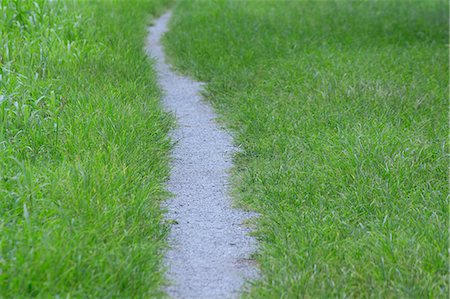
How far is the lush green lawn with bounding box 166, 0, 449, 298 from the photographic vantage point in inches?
145

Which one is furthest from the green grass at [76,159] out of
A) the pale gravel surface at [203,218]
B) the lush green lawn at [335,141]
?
the lush green lawn at [335,141]

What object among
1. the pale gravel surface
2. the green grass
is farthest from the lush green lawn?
the green grass

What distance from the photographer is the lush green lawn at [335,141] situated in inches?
145

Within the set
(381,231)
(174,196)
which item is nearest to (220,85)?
(174,196)

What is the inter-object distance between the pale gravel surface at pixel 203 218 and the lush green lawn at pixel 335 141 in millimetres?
134

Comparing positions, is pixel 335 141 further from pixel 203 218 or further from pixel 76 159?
pixel 76 159

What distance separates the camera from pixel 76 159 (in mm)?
4648

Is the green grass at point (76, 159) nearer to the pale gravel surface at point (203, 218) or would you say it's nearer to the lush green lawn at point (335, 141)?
the pale gravel surface at point (203, 218)

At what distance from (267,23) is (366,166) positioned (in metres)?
6.01

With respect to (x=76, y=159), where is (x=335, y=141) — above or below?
below

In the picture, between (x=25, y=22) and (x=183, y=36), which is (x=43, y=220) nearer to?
(x=25, y=22)

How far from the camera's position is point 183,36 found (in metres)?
9.78

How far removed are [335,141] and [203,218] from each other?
51.6 inches

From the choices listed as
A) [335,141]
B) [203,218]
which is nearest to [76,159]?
[203,218]
